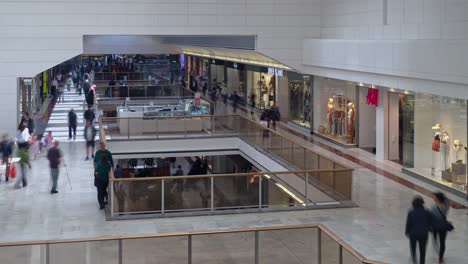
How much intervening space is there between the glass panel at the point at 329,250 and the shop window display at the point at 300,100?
832 inches

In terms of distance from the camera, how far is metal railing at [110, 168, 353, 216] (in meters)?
15.6

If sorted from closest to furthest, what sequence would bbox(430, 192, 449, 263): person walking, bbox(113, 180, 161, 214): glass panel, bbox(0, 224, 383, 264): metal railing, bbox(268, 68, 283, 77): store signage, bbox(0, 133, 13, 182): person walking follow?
bbox(0, 224, 383, 264): metal railing, bbox(430, 192, 449, 263): person walking, bbox(113, 180, 161, 214): glass panel, bbox(0, 133, 13, 182): person walking, bbox(268, 68, 283, 77): store signage

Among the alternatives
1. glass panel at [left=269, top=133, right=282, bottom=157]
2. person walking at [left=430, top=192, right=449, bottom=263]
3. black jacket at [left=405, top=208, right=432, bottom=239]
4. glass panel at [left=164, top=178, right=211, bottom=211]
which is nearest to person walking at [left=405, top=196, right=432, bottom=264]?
black jacket at [left=405, top=208, right=432, bottom=239]

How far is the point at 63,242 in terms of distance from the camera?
31.2 ft

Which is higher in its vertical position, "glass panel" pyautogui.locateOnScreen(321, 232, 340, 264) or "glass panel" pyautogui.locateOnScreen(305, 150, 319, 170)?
"glass panel" pyautogui.locateOnScreen(305, 150, 319, 170)

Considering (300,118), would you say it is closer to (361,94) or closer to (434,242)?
(361,94)

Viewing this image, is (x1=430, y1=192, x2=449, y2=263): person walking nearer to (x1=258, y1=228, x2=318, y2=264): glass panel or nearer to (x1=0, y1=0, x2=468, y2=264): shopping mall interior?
(x1=0, y1=0, x2=468, y2=264): shopping mall interior

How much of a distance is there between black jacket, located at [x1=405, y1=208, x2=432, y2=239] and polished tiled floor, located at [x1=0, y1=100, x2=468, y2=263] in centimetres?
82

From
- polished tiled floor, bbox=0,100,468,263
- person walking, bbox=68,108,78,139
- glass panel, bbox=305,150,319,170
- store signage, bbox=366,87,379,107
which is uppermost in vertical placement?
store signage, bbox=366,87,379,107

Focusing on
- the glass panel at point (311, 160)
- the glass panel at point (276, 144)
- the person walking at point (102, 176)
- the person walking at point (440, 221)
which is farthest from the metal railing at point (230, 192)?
the glass panel at point (276, 144)

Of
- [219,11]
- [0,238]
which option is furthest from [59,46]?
[0,238]

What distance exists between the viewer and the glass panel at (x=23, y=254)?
9242mm

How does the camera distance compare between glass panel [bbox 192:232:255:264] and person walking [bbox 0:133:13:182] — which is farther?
person walking [bbox 0:133:13:182]

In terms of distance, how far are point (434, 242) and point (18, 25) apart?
62.8 ft
